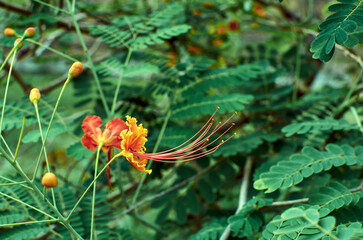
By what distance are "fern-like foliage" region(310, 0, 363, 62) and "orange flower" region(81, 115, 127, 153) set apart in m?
0.49

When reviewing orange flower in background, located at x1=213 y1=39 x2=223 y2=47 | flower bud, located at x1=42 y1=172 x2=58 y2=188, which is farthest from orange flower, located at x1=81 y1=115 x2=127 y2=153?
orange flower in background, located at x1=213 y1=39 x2=223 y2=47

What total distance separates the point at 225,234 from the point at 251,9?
4.62 feet

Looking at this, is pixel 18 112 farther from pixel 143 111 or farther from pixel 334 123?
pixel 334 123

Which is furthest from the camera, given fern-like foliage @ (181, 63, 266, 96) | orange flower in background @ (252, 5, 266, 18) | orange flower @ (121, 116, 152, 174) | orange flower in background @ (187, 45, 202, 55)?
orange flower in background @ (252, 5, 266, 18)

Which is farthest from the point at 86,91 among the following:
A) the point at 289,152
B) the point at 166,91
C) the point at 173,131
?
the point at 289,152

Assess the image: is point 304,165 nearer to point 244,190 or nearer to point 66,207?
point 244,190

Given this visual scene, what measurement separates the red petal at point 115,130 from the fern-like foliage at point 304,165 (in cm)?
37

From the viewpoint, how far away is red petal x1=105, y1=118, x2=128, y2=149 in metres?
0.87

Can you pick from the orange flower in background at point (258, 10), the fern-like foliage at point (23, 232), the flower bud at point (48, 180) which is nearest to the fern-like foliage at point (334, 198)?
the flower bud at point (48, 180)

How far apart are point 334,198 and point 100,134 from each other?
0.58m

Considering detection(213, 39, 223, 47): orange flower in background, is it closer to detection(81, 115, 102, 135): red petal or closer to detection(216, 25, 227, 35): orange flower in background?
detection(216, 25, 227, 35): orange flower in background

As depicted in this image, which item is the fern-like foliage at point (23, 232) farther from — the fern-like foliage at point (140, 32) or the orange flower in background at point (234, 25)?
the orange flower in background at point (234, 25)

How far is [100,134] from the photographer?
2.85ft

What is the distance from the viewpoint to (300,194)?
121 cm
